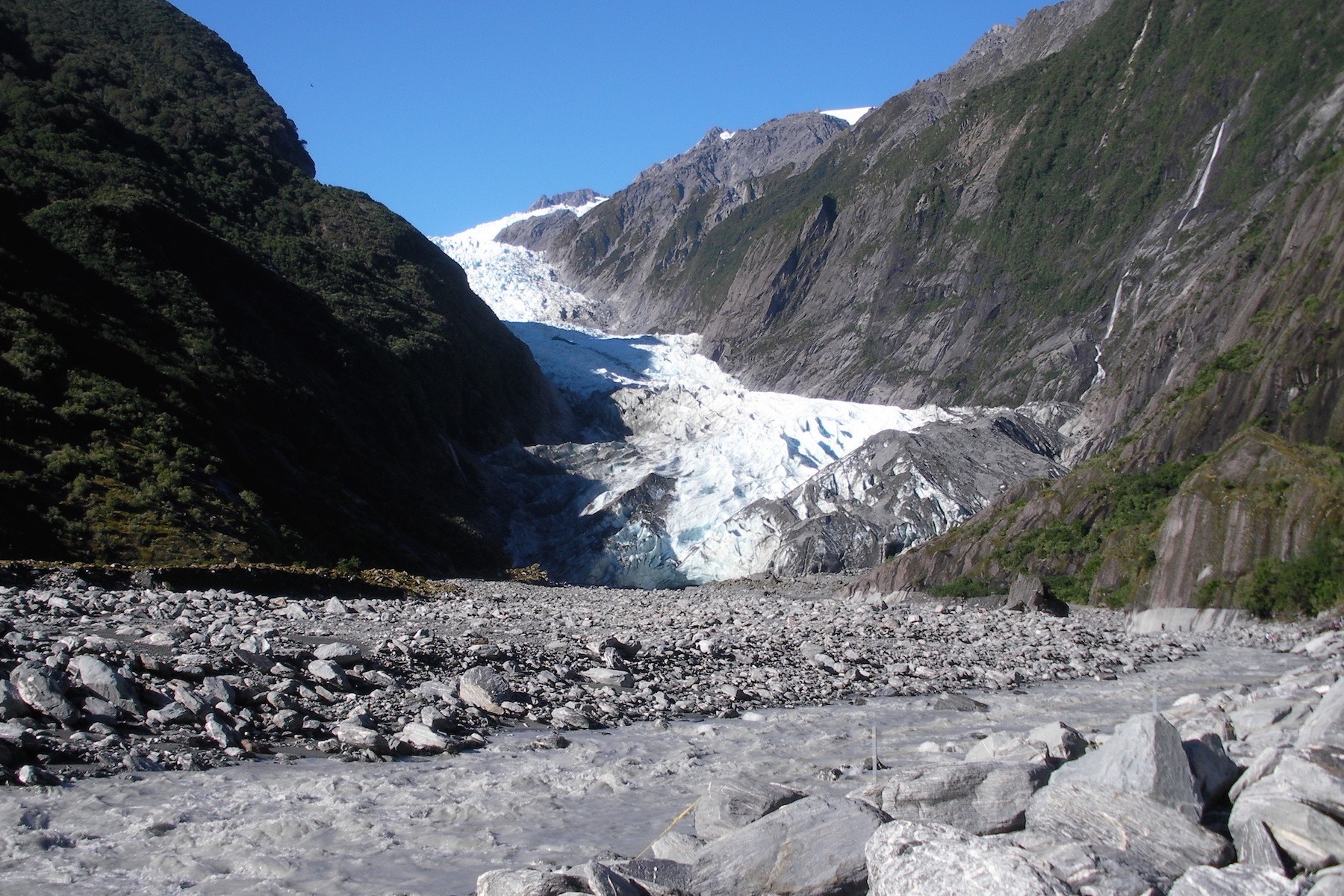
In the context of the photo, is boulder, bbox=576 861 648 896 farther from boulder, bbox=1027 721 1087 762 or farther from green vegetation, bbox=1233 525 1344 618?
green vegetation, bbox=1233 525 1344 618

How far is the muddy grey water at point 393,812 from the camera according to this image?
5.07 m

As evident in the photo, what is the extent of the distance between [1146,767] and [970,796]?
35.0 inches

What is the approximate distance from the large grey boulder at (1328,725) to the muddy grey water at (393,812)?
2846mm

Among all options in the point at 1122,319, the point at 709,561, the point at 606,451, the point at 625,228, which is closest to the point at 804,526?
the point at 709,561

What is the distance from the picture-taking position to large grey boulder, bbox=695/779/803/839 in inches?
213

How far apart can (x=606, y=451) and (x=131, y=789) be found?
193 feet

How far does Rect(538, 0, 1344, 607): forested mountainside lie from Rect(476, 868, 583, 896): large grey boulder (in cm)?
1882

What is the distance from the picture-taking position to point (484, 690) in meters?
8.95

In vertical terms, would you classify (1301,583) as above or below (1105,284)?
below

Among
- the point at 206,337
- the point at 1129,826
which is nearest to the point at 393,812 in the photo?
the point at 1129,826

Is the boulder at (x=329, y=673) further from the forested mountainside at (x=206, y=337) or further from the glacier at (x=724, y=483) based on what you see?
the glacier at (x=724, y=483)

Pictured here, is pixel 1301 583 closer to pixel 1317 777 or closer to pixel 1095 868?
pixel 1317 777

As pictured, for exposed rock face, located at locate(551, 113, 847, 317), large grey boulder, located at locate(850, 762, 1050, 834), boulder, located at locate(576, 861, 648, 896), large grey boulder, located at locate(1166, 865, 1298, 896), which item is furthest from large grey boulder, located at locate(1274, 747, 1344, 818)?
exposed rock face, located at locate(551, 113, 847, 317)

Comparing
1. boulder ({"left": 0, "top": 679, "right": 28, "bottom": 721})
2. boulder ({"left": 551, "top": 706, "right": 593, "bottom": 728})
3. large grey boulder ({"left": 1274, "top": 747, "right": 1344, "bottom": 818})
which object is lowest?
boulder ({"left": 551, "top": 706, "right": 593, "bottom": 728})
